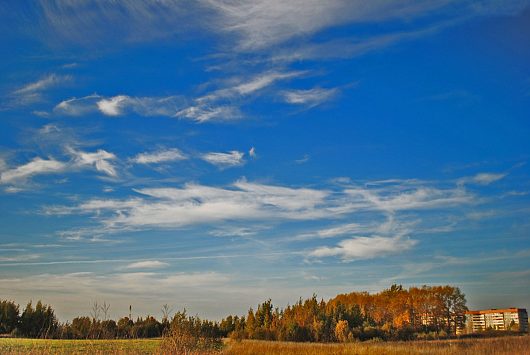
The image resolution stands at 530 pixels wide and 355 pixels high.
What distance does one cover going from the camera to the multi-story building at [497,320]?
70.4 m

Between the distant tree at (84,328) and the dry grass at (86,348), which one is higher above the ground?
the distant tree at (84,328)

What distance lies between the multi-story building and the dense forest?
22.4ft

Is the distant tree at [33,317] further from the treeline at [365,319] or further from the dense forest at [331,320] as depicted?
the treeline at [365,319]

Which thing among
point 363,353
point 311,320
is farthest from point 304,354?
point 311,320

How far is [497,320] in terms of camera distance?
79.9 m

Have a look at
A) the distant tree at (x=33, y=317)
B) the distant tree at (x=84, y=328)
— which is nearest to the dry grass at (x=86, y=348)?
the distant tree at (x=84, y=328)

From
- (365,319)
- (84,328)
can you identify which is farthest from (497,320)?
(84,328)

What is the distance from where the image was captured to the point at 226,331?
59594mm

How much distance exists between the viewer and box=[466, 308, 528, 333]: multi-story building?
70.4 metres

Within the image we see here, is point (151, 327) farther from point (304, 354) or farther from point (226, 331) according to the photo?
point (304, 354)

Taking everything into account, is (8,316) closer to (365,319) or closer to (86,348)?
(86,348)

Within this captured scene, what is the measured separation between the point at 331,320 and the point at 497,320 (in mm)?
39180

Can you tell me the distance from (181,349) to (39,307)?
1361 inches

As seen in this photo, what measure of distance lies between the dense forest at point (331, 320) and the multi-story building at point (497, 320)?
683cm
